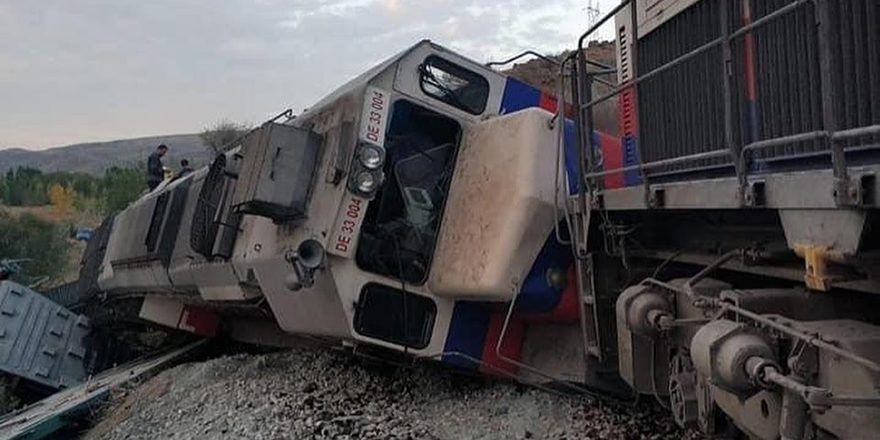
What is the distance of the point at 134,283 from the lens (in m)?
11.7

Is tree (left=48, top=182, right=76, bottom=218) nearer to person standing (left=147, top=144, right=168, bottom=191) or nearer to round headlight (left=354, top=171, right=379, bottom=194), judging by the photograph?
person standing (left=147, top=144, right=168, bottom=191)

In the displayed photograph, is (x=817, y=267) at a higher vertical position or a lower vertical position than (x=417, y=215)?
lower

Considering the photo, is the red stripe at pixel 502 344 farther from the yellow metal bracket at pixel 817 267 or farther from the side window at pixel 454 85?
the yellow metal bracket at pixel 817 267

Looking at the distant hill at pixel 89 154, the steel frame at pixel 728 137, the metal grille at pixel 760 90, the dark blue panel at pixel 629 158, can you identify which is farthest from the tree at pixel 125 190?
the distant hill at pixel 89 154

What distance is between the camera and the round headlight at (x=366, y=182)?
604 centimetres

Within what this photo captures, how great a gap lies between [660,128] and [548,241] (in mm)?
1395

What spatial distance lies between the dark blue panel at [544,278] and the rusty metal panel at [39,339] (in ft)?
30.7

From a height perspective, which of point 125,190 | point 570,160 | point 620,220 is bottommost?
point 620,220

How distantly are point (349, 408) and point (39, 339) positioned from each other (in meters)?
8.46

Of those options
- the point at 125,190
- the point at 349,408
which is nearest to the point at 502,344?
the point at 349,408

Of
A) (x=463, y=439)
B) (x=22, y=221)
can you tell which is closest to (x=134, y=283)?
(x=463, y=439)

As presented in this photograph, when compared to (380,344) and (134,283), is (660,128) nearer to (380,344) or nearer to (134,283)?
(380,344)

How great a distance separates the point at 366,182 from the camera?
6.04 meters

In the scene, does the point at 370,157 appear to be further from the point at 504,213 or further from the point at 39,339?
the point at 39,339
